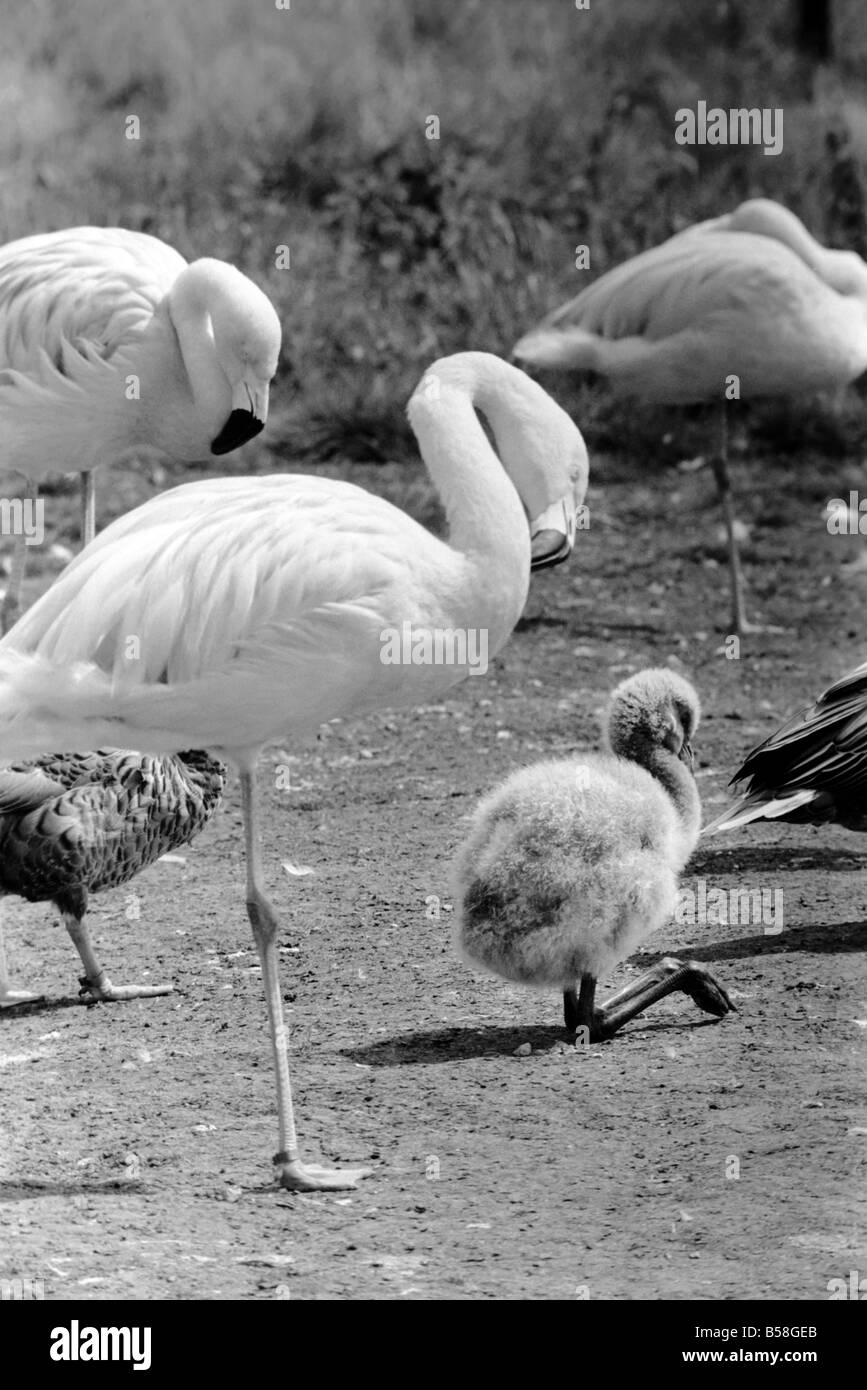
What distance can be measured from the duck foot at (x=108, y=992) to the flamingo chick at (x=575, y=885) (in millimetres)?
719

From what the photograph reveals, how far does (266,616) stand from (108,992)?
1.16 metres

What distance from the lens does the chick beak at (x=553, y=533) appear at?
12.6 feet

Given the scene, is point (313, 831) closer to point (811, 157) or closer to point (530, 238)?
point (530, 238)

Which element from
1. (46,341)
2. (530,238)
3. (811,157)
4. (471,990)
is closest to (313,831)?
(471,990)

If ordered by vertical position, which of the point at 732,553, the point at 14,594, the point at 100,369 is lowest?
the point at 732,553

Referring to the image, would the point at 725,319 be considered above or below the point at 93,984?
above

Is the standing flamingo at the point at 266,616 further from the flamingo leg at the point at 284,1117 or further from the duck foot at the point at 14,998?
the duck foot at the point at 14,998

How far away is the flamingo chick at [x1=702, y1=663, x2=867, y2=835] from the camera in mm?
4383

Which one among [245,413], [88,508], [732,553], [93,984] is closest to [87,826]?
[93,984]

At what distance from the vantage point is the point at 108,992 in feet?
13.9

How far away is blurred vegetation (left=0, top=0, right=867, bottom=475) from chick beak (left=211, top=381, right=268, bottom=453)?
362cm

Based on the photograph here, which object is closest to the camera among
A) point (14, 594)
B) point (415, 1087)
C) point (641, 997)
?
point (415, 1087)

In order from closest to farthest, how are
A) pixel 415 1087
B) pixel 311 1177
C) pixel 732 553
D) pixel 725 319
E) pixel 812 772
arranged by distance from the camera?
pixel 311 1177
pixel 415 1087
pixel 812 772
pixel 732 553
pixel 725 319

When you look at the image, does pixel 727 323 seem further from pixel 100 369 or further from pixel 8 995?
pixel 8 995
